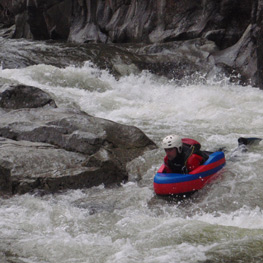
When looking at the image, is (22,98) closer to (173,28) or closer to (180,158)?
(180,158)

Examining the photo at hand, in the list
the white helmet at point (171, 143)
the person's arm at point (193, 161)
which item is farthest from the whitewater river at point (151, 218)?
the white helmet at point (171, 143)

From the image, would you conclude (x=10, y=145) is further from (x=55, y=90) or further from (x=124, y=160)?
(x=55, y=90)

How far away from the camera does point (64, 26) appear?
826 inches

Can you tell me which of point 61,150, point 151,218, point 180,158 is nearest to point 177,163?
point 180,158

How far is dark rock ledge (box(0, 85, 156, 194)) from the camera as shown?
5723mm

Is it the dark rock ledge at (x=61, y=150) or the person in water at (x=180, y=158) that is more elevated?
the person in water at (x=180, y=158)

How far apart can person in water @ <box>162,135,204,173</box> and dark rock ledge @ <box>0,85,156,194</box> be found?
810 millimetres

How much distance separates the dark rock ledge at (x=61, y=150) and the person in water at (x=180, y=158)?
31.9 inches

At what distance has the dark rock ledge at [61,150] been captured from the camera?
5723 mm

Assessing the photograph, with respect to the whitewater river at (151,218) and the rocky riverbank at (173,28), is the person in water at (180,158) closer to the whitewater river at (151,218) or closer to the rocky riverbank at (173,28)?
the whitewater river at (151,218)

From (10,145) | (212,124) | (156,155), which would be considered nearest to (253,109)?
(212,124)

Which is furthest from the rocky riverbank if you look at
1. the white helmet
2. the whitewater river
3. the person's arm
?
the white helmet

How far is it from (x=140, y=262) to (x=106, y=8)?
16.6 meters

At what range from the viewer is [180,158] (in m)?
5.66
